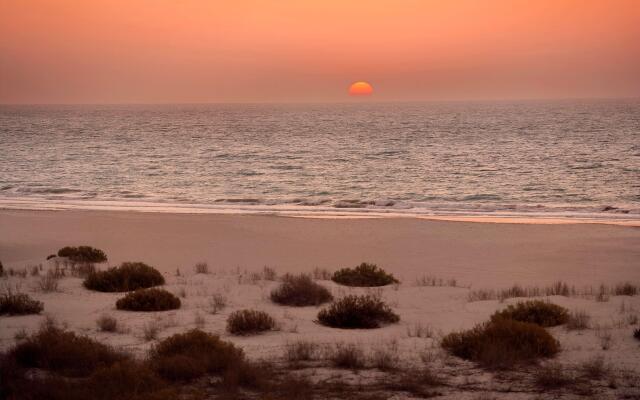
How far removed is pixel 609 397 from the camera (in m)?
8.38

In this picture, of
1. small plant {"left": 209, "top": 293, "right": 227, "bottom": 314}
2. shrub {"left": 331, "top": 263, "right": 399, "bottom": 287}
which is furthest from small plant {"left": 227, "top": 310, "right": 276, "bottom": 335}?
shrub {"left": 331, "top": 263, "right": 399, "bottom": 287}

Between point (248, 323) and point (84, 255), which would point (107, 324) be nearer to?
point (248, 323)

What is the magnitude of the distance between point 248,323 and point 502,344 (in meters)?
4.09

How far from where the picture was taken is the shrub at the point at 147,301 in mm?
13492

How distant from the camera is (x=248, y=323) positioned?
11852mm

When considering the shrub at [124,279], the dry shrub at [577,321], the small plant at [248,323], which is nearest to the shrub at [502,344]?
the dry shrub at [577,321]

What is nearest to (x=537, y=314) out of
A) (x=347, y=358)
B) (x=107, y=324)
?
(x=347, y=358)

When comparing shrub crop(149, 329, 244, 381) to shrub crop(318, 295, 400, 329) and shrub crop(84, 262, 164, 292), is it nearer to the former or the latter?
shrub crop(318, 295, 400, 329)

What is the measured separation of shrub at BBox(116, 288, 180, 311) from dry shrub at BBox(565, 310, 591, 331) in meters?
7.07

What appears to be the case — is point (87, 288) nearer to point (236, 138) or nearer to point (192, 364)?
point (192, 364)

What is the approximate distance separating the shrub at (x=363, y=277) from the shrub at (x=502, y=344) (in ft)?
19.5

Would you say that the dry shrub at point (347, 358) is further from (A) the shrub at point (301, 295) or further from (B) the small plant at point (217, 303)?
(A) the shrub at point (301, 295)

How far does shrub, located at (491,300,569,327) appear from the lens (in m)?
12.1

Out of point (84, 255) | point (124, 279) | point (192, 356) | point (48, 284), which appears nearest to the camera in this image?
point (192, 356)
